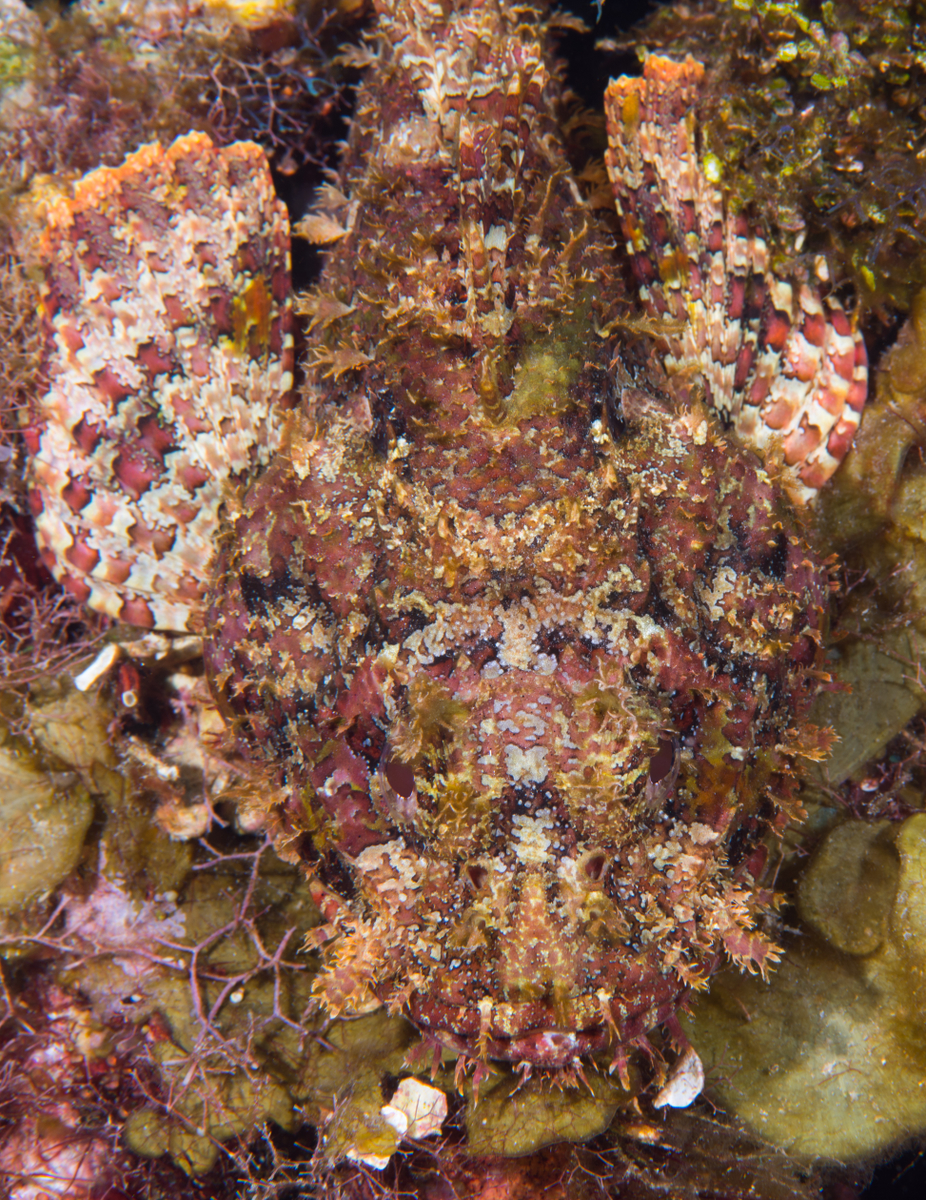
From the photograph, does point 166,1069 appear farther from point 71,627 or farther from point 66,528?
point 66,528

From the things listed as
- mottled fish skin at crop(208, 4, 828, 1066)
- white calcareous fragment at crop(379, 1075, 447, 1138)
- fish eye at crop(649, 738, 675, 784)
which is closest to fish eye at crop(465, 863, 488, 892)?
mottled fish skin at crop(208, 4, 828, 1066)

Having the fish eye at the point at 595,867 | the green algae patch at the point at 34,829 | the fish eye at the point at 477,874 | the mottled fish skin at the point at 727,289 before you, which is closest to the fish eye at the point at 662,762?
the fish eye at the point at 595,867

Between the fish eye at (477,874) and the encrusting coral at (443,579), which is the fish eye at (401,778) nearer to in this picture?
the encrusting coral at (443,579)

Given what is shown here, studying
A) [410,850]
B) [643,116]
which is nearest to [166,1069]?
[410,850]

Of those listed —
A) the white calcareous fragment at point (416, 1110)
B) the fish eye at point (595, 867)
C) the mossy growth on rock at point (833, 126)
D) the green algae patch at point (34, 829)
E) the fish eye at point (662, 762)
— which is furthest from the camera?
the mossy growth on rock at point (833, 126)

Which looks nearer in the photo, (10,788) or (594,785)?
(594,785)

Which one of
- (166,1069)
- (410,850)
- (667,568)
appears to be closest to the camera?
(410,850)

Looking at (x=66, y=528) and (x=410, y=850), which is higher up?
(x=410, y=850)
